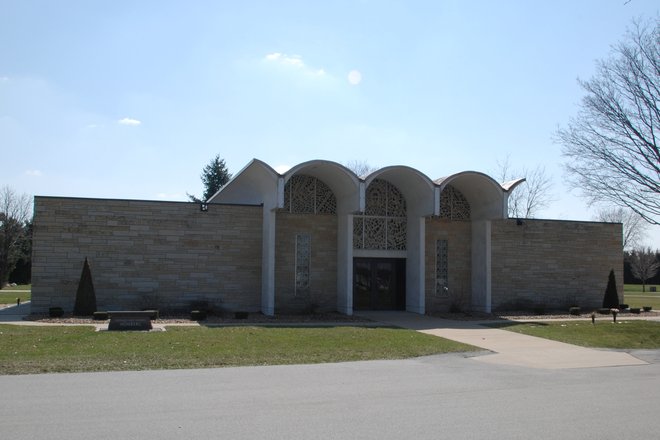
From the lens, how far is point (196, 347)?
13750 mm

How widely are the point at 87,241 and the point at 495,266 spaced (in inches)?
623

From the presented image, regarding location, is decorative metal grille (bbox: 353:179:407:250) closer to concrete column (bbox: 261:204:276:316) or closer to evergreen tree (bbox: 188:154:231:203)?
concrete column (bbox: 261:204:276:316)

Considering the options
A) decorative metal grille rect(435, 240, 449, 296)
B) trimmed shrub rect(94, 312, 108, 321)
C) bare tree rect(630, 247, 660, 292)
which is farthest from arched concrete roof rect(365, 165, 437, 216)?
bare tree rect(630, 247, 660, 292)

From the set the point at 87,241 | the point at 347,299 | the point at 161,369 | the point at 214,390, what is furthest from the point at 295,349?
the point at 87,241

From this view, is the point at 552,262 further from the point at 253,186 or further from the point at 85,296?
the point at 85,296

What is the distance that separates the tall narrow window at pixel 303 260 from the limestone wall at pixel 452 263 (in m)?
4.92

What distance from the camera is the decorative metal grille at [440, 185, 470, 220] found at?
2597 centimetres

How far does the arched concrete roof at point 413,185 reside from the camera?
22859mm

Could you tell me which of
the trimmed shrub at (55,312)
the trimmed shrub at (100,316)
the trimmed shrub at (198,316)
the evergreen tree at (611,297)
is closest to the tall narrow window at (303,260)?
the trimmed shrub at (198,316)

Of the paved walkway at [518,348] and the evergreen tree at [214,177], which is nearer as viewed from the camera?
the paved walkway at [518,348]

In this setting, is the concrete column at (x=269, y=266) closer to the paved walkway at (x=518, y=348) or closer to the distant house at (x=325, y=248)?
the distant house at (x=325, y=248)

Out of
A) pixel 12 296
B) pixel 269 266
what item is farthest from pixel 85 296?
pixel 12 296

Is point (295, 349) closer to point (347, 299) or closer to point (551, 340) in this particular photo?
point (551, 340)

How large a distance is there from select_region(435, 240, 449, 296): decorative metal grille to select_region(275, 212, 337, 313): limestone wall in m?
4.35
